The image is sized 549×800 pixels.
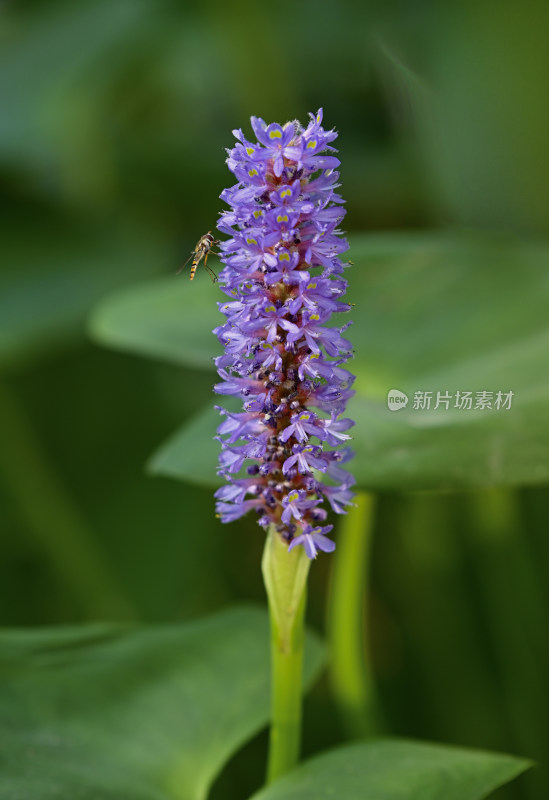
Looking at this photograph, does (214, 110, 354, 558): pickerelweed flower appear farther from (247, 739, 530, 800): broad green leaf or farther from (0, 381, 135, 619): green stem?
(0, 381, 135, 619): green stem

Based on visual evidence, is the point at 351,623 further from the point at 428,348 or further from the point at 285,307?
the point at 285,307

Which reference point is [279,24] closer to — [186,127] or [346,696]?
[186,127]

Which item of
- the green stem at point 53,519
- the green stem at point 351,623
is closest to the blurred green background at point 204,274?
the green stem at point 53,519

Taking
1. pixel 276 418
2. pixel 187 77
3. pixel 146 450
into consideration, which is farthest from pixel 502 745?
pixel 187 77

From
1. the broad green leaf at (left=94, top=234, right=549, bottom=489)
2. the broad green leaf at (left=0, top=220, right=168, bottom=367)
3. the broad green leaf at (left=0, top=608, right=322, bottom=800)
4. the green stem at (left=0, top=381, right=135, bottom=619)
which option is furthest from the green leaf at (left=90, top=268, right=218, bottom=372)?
the green stem at (left=0, top=381, right=135, bottom=619)

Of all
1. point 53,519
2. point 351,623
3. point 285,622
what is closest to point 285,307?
point 285,622

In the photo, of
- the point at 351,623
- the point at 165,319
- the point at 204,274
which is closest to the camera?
the point at 351,623

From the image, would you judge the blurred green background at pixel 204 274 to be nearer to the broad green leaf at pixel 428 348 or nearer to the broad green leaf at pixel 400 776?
the broad green leaf at pixel 428 348
